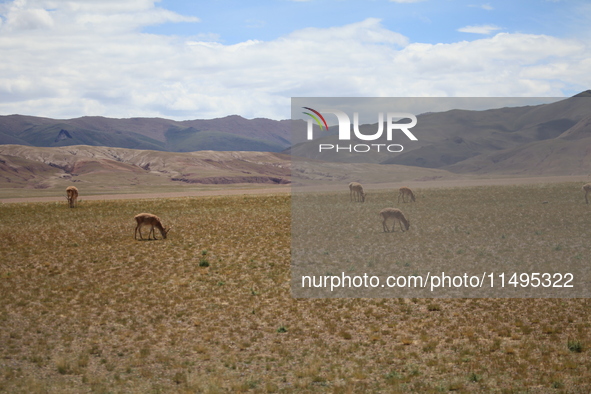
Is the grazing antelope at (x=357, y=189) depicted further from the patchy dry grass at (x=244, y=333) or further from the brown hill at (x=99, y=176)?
the brown hill at (x=99, y=176)

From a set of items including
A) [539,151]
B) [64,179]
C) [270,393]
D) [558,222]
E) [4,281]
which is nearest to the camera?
[270,393]

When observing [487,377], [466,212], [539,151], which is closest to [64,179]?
[539,151]

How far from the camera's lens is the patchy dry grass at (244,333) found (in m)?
10.3

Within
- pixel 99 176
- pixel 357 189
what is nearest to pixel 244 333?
pixel 357 189

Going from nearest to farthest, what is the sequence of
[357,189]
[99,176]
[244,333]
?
[244,333], [357,189], [99,176]

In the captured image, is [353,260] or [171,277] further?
[353,260]

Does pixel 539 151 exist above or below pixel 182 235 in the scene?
above

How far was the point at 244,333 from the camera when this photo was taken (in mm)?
14156

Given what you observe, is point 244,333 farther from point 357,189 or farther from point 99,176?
point 99,176

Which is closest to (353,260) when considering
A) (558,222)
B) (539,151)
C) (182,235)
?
(182,235)

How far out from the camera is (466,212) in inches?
1455

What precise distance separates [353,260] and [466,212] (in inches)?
679

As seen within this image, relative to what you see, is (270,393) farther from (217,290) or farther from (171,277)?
(171,277)

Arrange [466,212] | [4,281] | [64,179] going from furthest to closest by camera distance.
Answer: [64,179]
[466,212]
[4,281]
